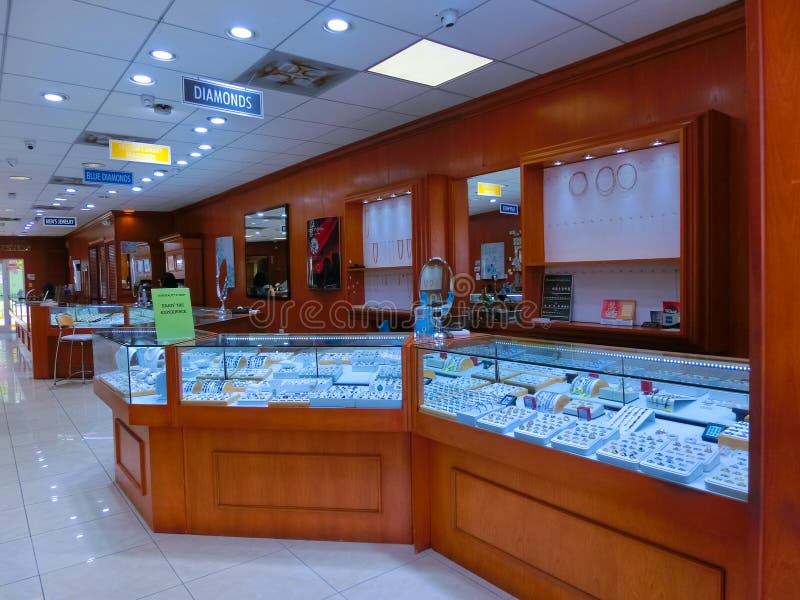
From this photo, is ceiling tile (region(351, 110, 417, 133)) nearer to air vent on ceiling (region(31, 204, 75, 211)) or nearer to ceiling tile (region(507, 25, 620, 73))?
ceiling tile (region(507, 25, 620, 73))

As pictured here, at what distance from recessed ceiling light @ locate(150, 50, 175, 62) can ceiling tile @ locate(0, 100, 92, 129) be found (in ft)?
5.61

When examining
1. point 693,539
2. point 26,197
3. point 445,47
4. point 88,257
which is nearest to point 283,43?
point 445,47

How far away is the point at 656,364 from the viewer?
2.20m

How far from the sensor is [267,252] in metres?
8.52

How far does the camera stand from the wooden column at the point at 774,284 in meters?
1.25

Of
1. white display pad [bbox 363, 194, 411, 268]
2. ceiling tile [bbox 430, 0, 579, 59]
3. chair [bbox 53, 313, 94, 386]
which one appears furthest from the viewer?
chair [bbox 53, 313, 94, 386]

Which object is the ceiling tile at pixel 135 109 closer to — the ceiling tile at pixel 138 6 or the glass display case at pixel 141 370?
the ceiling tile at pixel 138 6

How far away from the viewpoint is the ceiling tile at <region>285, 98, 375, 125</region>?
497cm

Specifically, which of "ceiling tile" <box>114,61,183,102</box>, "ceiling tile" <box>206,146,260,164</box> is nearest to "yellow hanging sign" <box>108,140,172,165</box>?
"ceiling tile" <box>114,61,183,102</box>

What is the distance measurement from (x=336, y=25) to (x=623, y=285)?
279 cm

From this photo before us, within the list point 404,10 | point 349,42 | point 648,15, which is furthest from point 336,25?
point 648,15

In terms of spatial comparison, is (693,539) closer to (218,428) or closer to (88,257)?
(218,428)

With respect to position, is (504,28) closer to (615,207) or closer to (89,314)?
(615,207)

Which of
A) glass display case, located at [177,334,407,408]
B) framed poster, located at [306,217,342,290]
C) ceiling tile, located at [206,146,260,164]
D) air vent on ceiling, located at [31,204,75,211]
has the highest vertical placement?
air vent on ceiling, located at [31,204,75,211]
